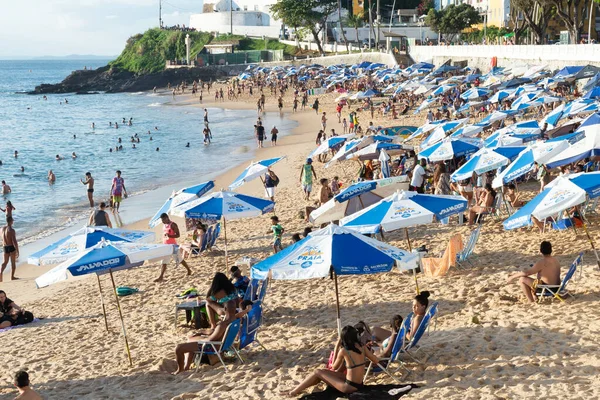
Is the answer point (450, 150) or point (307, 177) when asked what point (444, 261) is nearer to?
point (450, 150)

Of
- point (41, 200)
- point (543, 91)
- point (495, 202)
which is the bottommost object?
point (41, 200)

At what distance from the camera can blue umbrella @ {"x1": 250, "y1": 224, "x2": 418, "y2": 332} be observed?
725cm

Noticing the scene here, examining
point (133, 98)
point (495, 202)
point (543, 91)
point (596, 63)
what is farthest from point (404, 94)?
point (133, 98)

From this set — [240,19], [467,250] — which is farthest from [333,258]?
[240,19]

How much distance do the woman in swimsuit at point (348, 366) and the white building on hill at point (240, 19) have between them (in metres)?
105

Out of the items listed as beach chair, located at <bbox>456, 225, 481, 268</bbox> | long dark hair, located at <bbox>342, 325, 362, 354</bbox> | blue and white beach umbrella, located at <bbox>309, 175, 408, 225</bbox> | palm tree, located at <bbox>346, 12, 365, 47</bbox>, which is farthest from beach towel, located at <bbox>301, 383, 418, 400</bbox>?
palm tree, located at <bbox>346, 12, 365, 47</bbox>

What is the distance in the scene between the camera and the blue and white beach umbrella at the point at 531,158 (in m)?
11.4

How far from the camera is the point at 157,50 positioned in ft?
385

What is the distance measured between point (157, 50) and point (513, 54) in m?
81.1

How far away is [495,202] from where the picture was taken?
13.8 m

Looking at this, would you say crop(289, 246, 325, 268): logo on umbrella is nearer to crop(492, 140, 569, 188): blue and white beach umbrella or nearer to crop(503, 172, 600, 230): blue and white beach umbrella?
crop(503, 172, 600, 230): blue and white beach umbrella

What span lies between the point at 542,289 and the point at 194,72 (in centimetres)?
8743

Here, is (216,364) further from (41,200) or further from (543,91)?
(543,91)

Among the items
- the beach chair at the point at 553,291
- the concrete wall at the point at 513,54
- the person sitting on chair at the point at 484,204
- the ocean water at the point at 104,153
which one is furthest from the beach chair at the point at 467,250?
the concrete wall at the point at 513,54
